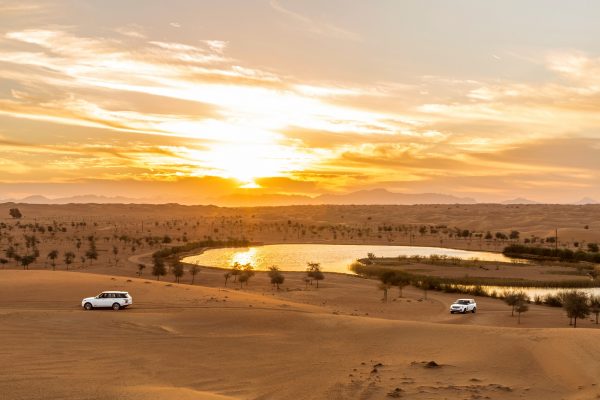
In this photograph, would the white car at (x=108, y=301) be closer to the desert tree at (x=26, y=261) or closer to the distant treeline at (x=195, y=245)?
the desert tree at (x=26, y=261)

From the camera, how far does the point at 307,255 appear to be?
89812 millimetres

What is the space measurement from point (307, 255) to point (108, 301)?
5831cm

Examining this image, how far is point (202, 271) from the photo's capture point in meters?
64.2

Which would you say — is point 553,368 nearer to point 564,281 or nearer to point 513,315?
point 513,315

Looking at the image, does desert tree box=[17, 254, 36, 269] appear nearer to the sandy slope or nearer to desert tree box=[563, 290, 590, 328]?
the sandy slope

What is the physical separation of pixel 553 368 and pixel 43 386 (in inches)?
738

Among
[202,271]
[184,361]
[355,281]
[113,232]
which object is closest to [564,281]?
[355,281]

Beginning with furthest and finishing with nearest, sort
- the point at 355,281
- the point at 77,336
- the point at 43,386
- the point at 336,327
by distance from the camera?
1. the point at 355,281
2. the point at 336,327
3. the point at 77,336
4. the point at 43,386

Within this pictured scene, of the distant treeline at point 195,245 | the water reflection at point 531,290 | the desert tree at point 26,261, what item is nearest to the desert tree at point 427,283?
the water reflection at point 531,290

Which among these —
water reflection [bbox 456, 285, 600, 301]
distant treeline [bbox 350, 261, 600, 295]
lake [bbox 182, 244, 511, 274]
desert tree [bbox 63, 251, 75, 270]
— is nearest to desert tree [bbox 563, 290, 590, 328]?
water reflection [bbox 456, 285, 600, 301]

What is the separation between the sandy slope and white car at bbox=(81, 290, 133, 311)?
36.9 inches

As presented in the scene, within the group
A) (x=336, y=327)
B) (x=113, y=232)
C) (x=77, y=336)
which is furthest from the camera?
(x=113, y=232)

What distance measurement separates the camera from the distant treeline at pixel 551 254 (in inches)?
3219

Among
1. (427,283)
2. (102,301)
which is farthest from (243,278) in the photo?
(102,301)
